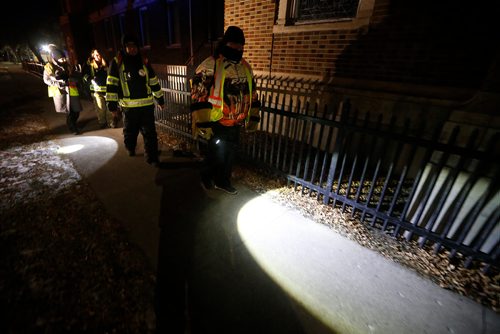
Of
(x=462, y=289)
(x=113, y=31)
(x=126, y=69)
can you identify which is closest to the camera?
(x=462, y=289)

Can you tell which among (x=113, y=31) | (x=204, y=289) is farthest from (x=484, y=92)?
(x=113, y=31)

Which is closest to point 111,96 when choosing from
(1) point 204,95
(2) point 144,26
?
(1) point 204,95

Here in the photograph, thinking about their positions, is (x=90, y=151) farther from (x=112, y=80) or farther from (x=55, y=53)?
(x=55, y=53)

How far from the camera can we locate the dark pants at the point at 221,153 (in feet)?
11.1

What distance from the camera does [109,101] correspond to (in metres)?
4.05

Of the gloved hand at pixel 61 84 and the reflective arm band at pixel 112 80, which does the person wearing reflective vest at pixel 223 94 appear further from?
the gloved hand at pixel 61 84

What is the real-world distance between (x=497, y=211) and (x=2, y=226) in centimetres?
527

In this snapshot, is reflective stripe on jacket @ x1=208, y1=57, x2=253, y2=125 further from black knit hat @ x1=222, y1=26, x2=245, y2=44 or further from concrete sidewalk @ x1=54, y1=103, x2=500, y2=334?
concrete sidewalk @ x1=54, y1=103, x2=500, y2=334

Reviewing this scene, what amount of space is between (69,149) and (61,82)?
164 cm

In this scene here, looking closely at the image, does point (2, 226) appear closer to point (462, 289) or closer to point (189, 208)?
point (189, 208)

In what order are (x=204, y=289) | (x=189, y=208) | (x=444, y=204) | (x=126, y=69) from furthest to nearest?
(x=126, y=69), (x=189, y=208), (x=444, y=204), (x=204, y=289)

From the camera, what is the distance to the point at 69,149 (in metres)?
5.14

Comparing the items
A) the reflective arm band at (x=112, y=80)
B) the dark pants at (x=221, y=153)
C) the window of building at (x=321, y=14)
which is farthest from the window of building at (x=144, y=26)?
the dark pants at (x=221, y=153)

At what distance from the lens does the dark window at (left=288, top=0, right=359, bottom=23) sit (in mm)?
4891
